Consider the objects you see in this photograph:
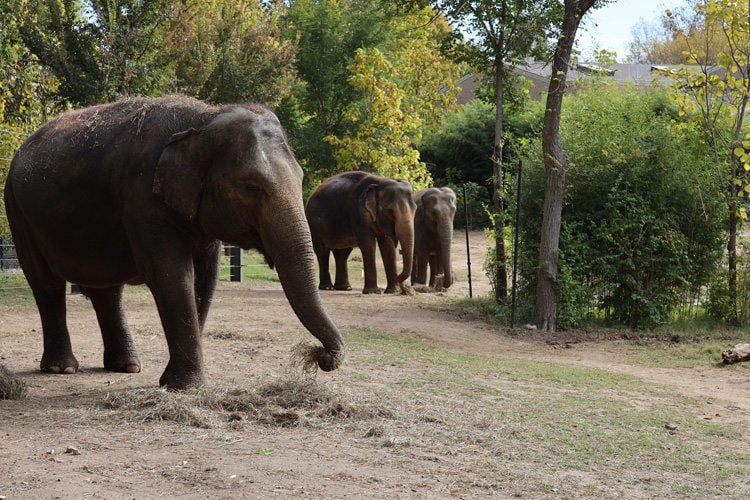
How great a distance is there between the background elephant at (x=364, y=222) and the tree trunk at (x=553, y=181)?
3.73 m

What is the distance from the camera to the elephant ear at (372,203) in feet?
67.2

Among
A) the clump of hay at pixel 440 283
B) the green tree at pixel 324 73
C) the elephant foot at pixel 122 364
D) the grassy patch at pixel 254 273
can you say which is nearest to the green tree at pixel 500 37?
the clump of hay at pixel 440 283

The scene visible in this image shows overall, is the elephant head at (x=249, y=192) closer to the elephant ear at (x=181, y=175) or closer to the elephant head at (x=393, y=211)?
the elephant ear at (x=181, y=175)

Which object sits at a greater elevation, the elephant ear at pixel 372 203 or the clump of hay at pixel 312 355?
the elephant ear at pixel 372 203

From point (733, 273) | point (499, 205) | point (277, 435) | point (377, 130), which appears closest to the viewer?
point (277, 435)

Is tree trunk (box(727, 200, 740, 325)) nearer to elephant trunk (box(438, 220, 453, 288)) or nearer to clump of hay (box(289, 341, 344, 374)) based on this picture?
elephant trunk (box(438, 220, 453, 288))

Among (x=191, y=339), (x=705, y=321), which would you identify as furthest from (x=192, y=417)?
(x=705, y=321)

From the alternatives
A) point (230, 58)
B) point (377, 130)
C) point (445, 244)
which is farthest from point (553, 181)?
point (377, 130)

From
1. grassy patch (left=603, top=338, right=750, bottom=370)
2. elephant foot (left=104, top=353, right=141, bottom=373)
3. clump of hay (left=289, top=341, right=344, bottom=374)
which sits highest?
clump of hay (left=289, top=341, right=344, bottom=374)

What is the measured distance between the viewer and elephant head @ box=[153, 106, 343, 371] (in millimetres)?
7895

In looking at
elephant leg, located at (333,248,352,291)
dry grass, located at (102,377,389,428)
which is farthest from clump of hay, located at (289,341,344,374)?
elephant leg, located at (333,248,352,291)

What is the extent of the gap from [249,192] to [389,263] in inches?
497

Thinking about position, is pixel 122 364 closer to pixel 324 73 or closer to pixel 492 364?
pixel 492 364

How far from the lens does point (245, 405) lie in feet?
26.6
